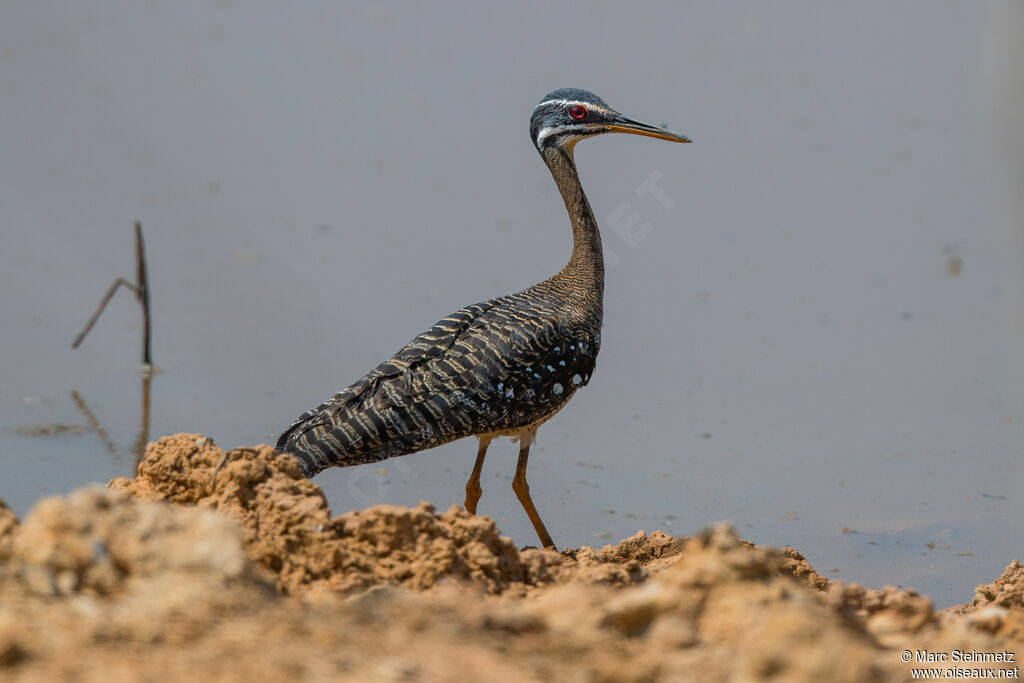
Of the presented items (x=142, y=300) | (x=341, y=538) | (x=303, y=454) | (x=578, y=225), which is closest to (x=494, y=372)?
(x=303, y=454)

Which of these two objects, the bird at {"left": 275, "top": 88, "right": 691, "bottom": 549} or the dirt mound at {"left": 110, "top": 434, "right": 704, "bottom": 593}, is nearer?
the dirt mound at {"left": 110, "top": 434, "right": 704, "bottom": 593}

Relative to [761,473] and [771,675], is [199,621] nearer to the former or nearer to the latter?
[771,675]

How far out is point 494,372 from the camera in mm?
7688

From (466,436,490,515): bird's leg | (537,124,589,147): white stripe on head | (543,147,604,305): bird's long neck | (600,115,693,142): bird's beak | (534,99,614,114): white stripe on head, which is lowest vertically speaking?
(466,436,490,515): bird's leg

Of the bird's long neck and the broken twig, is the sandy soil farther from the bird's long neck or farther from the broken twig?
the broken twig

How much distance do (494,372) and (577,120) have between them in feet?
6.76

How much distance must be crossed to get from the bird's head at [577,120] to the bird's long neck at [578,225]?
102mm

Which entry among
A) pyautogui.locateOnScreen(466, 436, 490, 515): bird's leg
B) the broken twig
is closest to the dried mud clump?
pyautogui.locateOnScreen(466, 436, 490, 515): bird's leg

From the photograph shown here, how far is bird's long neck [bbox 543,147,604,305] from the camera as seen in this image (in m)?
8.76

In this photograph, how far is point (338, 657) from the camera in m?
3.64

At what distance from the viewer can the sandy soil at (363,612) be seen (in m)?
3.64

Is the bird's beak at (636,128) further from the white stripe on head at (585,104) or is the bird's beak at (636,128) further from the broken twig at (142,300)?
the broken twig at (142,300)

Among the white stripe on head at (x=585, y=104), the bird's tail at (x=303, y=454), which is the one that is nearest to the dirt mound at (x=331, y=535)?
the bird's tail at (x=303, y=454)

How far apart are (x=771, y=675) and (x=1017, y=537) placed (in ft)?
21.5
